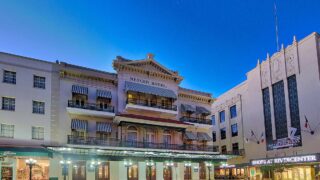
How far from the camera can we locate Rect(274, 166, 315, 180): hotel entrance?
39.5 m

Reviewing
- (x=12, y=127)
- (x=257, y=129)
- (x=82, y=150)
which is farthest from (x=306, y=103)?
(x=12, y=127)

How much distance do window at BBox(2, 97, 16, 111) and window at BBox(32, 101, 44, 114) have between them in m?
1.89

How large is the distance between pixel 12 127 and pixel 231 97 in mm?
35696

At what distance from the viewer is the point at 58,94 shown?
115ft

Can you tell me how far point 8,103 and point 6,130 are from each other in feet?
8.20

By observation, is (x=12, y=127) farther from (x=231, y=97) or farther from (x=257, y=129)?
(x=231, y=97)

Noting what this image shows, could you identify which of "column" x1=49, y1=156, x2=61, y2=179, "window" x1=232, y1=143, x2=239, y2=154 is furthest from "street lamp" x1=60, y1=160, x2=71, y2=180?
"window" x1=232, y1=143, x2=239, y2=154

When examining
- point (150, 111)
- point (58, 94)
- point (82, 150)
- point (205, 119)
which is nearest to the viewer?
point (82, 150)

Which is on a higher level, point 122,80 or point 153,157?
point 122,80

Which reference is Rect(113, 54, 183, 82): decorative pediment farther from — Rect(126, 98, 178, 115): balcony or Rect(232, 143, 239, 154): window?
Rect(232, 143, 239, 154): window

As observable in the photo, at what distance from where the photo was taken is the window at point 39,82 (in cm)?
3387

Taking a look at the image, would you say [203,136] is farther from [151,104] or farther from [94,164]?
[94,164]

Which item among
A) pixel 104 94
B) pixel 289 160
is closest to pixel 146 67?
pixel 104 94

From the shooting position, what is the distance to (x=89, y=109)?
35.8m
